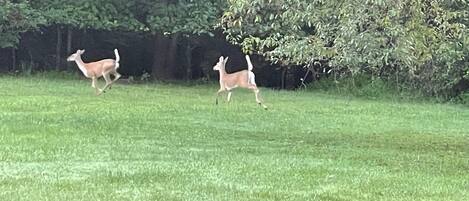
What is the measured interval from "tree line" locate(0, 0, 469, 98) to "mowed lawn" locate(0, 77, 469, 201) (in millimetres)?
935

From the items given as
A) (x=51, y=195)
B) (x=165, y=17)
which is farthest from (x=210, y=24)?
(x=51, y=195)

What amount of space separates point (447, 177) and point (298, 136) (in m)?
3.67

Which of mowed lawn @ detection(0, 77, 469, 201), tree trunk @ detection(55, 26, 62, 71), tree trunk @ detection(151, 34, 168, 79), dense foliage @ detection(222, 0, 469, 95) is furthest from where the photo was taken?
tree trunk @ detection(151, 34, 168, 79)

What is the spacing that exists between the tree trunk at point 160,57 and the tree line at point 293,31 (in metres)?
0.03

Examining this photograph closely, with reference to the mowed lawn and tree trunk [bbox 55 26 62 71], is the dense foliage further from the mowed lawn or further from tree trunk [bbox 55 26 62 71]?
tree trunk [bbox 55 26 62 71]

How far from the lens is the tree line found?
9.05 meters

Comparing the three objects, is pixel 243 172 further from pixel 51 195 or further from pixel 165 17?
pixel 165 17

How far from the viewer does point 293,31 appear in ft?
35.5

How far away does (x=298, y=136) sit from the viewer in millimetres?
12250

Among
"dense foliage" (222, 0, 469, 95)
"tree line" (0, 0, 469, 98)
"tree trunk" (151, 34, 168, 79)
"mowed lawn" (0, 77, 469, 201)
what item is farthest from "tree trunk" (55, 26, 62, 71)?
"dense foliage" (222, 0, 469, 95)

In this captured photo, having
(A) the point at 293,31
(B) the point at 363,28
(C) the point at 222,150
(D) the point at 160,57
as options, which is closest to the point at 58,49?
(D) the point at 160,57

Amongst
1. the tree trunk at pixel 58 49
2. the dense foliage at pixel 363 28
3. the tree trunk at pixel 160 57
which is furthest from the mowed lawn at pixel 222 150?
the tree trunk at pixel 160 57

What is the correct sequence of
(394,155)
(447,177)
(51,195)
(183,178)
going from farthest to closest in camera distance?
(394,155) < (447,177) < (183,178) < (51,195)

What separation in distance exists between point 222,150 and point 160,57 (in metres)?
16.6
